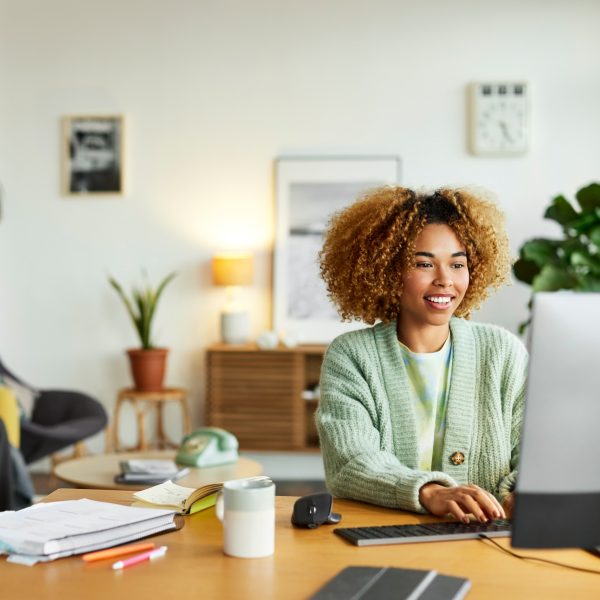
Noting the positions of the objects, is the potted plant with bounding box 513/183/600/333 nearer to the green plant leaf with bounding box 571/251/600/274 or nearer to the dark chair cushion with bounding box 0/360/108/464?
the green plant leaf with bounding box 571/251/600/274

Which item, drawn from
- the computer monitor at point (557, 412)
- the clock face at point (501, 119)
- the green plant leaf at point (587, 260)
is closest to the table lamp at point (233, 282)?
the clock face at point (501, 119)

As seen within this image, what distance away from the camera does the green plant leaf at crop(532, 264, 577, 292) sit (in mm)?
5367

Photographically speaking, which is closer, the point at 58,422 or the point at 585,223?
the point at 585,223

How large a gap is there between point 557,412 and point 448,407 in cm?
90

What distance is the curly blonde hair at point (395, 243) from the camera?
222 cm

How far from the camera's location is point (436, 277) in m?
2.18

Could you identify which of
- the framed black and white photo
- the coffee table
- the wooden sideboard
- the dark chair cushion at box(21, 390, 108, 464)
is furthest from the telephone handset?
the framed black and white photo

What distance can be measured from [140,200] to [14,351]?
1.29 m

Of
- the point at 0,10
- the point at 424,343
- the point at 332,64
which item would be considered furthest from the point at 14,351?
the point at 424,343

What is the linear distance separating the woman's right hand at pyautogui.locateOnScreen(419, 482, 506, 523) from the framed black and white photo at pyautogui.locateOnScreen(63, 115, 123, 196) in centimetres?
489

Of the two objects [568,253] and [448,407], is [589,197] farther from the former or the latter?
[448,407]

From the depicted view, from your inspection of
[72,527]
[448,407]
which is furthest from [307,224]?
[72,527]

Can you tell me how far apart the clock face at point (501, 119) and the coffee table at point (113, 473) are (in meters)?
3.03

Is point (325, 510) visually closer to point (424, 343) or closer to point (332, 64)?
point (424, 343)
